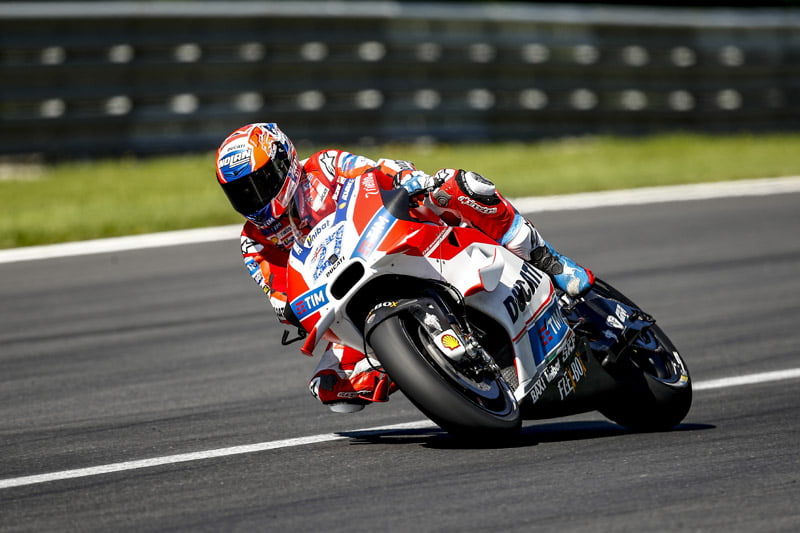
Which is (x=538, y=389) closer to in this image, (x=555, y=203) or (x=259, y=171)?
(x=259, y=171)

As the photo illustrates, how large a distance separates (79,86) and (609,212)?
767cm

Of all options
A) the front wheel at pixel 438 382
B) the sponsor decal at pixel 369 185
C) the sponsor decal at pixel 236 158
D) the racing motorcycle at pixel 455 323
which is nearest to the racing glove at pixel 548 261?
the racing motorcycle at pixel 455 323

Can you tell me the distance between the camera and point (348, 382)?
19.3 feet

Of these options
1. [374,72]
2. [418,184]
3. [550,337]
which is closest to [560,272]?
[550,337]

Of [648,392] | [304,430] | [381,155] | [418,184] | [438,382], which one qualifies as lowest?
[381,155]

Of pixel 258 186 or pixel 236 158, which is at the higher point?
pixel 236 158

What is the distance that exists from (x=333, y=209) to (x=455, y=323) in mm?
839

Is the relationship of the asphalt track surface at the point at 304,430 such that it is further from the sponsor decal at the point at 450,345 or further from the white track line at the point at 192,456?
the sponsor decal at the point at 450,345

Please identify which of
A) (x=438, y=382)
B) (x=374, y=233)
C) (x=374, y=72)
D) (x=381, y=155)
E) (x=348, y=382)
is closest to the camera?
(x=438, y=382)

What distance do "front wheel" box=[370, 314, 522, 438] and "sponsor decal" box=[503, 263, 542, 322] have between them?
432 millimetres

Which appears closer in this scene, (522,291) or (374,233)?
(374,233)

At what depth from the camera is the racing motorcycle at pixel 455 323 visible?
4.97 m

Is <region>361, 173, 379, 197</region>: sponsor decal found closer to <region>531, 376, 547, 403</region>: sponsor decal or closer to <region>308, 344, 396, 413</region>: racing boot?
<region>308, 344, 396, 413</region>: racing boot

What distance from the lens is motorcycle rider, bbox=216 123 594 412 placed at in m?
5.40
